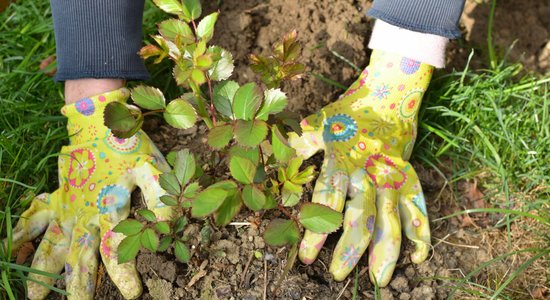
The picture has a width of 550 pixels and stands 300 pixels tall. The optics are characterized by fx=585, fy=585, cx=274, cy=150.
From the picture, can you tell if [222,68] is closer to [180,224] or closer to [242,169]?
[242,169]

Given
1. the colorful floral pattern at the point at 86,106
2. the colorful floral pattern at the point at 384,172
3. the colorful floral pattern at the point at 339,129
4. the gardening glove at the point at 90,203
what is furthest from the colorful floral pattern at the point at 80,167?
the colorful floral pattern at the point at 384,172

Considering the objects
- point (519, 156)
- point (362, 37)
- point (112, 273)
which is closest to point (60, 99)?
point (112, 273)

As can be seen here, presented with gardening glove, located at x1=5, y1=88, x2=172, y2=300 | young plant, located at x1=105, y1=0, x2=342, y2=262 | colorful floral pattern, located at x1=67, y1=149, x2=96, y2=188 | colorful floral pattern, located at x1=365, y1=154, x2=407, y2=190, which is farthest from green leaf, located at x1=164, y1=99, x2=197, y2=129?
colorful floral pattern, located at x1=365, y1=154, x2=407, y2=190

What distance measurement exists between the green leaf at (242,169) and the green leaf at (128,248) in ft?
0.93

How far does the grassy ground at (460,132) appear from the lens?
168 cm

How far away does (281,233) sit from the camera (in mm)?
1203

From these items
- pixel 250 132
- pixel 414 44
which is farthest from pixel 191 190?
pixel 414 44

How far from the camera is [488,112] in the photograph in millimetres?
1822

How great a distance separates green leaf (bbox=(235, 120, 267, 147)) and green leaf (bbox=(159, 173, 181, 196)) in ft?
0.80

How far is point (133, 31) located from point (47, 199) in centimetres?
52

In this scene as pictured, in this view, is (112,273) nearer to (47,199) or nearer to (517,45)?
(47,199)

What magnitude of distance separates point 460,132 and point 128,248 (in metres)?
1.07

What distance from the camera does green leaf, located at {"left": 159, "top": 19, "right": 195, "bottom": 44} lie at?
47.2 inches

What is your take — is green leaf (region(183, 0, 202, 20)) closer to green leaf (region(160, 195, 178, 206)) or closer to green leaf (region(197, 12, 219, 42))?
green leaf (region(197, 12, 219, 42))
